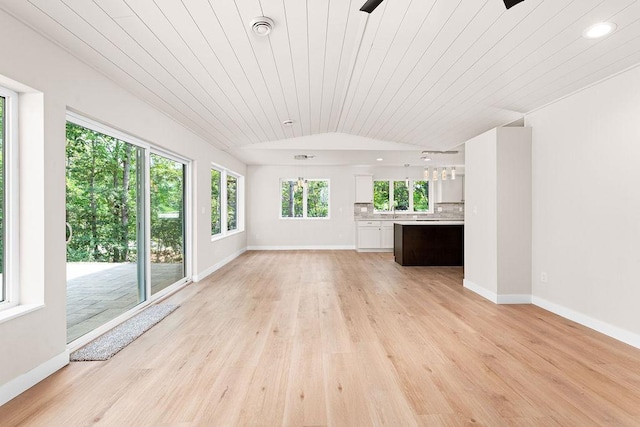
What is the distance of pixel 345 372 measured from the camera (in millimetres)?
2342

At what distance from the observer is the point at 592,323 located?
3180 millimetres

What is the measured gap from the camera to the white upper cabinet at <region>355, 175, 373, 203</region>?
30.3ft

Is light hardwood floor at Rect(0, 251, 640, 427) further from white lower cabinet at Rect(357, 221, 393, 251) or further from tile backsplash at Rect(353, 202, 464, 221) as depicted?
tile backsplash at Rect(353, 202, 464, 221)

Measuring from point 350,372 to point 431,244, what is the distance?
15.8 ft

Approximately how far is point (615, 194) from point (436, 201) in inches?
257

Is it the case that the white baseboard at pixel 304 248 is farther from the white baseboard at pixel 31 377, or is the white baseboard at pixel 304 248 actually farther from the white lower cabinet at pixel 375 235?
the white baseboard at pixel 31 377

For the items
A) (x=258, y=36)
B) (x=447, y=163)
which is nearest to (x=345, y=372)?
(x=258, y=36)

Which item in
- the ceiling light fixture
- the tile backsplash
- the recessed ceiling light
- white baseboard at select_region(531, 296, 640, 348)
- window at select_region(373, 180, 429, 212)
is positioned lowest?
white baseboard at select_region(531, 296, 640, 348)

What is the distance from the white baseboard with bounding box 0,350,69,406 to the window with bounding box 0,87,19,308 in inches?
18.0

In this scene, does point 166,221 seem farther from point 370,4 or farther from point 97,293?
point 370,4

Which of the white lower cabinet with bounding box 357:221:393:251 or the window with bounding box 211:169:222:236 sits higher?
the window with bounding box 211:169:222:236

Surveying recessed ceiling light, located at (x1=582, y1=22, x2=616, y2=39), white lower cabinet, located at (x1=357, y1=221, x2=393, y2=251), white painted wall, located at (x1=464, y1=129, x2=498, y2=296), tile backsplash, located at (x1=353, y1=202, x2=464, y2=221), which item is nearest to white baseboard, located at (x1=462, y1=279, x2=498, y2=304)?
white painted wall, located at (x1=464, y1=129, x2=498, y2=296)

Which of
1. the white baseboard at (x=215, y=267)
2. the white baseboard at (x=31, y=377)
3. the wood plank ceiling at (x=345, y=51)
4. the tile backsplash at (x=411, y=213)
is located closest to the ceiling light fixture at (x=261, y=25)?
the wood plank ceiling at (x=345, y=51)

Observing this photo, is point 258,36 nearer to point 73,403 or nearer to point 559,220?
point 73,403
